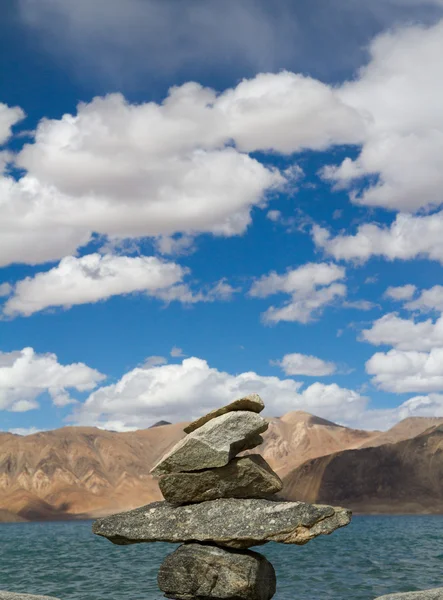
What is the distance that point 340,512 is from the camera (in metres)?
20.2

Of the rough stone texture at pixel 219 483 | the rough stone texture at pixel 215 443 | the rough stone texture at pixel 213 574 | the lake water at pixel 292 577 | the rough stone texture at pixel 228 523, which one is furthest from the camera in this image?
the lake water at pixel 292 577

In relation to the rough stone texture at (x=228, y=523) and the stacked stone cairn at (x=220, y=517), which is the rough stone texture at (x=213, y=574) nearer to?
the stacked stone cairn at (x=220, y=517)

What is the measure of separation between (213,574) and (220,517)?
1437mm

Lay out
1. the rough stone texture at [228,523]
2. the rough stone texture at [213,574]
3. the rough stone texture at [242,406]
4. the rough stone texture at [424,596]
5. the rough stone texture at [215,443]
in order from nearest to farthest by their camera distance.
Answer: the rough stone texture at [228,523]
the rough stone texture at [424,596]
the rough stone texture at [213,574]
the rough stone texture at [215,443]
the rough stone texture at [242,406]

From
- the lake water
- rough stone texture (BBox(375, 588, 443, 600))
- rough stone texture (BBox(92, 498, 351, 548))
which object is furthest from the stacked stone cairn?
the lake water

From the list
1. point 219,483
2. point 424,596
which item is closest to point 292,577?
point 424,596

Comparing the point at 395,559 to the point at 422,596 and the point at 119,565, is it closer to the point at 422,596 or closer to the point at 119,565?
the point at 119,565

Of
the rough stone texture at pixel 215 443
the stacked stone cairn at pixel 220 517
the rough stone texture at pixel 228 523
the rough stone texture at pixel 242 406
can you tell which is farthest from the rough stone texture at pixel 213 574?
the rough stone texture at pixel 242 406

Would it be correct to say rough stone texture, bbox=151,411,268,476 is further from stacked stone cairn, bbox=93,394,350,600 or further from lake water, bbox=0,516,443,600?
lake water, bbox=0,516,443,600

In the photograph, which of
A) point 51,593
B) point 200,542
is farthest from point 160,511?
point 51,593

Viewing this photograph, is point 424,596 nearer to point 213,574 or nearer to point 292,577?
point 213,574

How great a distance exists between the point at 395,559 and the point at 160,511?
3823 cm

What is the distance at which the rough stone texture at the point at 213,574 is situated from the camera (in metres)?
20.0

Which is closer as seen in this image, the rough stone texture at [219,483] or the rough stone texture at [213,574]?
the rough stone texture at [213,574]
